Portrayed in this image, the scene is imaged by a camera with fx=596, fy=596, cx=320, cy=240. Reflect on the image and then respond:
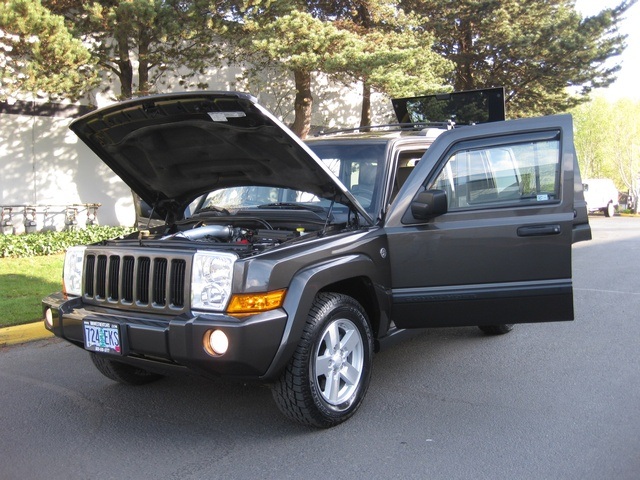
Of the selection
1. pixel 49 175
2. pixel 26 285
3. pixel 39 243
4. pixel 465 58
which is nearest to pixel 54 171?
pixel 49 175

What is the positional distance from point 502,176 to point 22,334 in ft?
16.2

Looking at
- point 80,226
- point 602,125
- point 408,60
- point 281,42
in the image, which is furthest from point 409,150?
point 602,125

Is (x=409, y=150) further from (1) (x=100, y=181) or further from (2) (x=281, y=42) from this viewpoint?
(1) (x=100, y=181)

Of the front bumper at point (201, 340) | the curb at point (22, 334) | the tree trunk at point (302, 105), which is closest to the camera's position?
the front bumper at point (201, 340)

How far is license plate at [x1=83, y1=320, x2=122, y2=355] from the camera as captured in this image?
3.51 m

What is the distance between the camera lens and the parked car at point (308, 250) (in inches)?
133

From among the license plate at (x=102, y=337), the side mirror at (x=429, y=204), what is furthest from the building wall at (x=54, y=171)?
the side mirror at (x=429, y=204)

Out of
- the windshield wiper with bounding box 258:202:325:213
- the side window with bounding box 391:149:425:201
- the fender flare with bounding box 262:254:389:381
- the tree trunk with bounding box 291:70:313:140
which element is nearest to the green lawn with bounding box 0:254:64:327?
the windshield wiper with bounding box 258:202:325:213

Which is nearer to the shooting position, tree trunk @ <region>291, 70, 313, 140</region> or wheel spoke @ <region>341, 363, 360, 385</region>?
wheel spoke @ <region>341, 363, 360, 385</region>

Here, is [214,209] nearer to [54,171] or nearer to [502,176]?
[502,176]

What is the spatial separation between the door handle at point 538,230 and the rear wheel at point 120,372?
9.81ft

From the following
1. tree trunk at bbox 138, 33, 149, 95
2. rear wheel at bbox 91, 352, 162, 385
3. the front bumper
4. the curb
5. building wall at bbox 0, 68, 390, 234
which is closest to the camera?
the front bumper

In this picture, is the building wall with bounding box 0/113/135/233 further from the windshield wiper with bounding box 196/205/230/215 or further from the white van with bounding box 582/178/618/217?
the white van with bounding box 582/178/618/217

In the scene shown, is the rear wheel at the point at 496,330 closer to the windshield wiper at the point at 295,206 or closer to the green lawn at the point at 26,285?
the windshield wiper at the point at 295,206
